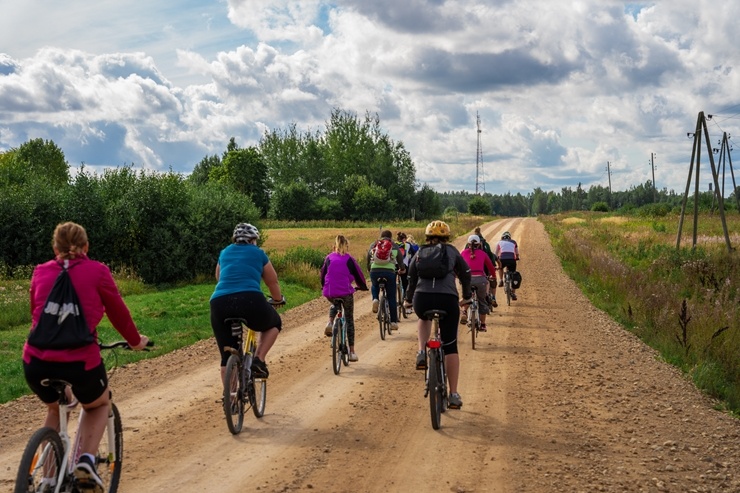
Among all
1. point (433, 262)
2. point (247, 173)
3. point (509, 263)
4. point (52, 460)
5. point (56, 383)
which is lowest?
point (52, 460)

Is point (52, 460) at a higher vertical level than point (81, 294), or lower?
lower

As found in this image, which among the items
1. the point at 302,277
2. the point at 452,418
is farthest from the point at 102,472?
the point at 302,277

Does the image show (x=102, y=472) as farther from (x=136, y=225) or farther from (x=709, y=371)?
(x=136, y=225)

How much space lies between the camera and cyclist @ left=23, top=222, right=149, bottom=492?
14.5 ft

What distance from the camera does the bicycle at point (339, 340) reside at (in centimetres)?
1066

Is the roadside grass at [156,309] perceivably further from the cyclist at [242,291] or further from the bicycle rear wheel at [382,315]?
the bicycle rear wheel at [382,315]

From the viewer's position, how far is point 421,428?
7.68 metres

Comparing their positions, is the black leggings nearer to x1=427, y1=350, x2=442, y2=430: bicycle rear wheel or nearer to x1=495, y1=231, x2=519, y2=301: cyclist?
x1=427, y1=350, x2=442, y2=430: bicycle rear wheel

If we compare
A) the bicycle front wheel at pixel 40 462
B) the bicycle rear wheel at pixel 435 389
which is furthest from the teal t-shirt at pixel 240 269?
the bicycle front wheel at pixel 40 462

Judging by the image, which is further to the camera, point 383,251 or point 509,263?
point 509,263

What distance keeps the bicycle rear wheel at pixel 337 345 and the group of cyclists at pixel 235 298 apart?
35 centimetres

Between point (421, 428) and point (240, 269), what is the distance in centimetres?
257

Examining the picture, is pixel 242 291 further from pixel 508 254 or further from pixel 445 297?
pixel 508 254

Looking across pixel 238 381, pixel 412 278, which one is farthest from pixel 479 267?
pixel 238 381
